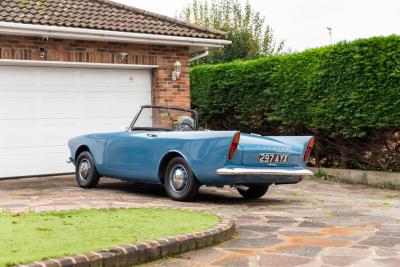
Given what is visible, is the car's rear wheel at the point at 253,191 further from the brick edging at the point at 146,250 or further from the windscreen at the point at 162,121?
the brick edging at the point at 146,250

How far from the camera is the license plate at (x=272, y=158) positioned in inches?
347

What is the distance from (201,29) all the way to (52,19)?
3.81m

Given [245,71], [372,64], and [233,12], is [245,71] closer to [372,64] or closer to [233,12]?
[372,64]

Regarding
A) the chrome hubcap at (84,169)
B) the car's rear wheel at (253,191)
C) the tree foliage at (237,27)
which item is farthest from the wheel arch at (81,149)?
the tree foliage at (237,27)

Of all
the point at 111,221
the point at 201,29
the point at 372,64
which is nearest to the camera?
the point at 111,221

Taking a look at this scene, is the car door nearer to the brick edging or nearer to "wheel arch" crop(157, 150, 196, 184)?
"wheel arch" crop(157, 150, 196, 184)

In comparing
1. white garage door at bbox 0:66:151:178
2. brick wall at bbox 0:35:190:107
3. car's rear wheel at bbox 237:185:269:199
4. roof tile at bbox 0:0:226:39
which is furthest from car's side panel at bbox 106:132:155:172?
roof tile at bbox 0:0:226:39

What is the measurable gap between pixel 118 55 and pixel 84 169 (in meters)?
3.70

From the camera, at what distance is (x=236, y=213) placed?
8.07 meters

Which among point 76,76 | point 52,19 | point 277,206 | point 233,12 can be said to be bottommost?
point 277,206

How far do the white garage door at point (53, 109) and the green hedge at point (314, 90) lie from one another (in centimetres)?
311

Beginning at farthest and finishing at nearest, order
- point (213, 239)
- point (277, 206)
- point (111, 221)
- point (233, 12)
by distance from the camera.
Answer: point (233, 12) < point (277, 206) < point (111, 221) < point (213, 239)

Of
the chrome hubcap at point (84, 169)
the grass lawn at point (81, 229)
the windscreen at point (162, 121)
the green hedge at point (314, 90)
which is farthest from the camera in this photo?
the green hedge at point (314, 90)

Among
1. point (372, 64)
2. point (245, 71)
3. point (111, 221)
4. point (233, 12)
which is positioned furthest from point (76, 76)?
point (233, 12)
